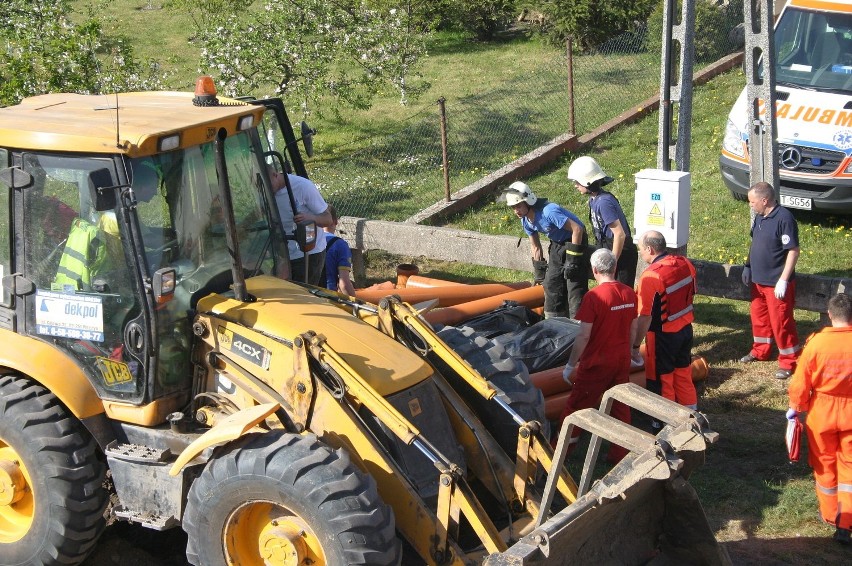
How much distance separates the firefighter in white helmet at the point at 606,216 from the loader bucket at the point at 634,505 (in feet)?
13.0

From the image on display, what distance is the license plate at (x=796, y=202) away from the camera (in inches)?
465

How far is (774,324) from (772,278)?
1.31 feet

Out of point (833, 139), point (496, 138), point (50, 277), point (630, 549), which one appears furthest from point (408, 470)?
point (496, 138)

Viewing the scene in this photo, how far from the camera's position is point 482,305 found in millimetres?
9273

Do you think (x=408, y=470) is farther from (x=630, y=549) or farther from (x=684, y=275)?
(x=684, y=275)

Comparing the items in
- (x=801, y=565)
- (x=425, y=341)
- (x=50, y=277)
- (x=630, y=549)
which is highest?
(x=50, y=277)

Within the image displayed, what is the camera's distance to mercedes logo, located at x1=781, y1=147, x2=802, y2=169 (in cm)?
1194

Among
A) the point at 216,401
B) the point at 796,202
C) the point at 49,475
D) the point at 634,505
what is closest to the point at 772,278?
the point at 796,202

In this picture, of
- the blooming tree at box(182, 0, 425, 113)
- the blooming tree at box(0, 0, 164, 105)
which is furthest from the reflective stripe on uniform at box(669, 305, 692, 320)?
the blooming tree at box(182, 0, 425, 113)

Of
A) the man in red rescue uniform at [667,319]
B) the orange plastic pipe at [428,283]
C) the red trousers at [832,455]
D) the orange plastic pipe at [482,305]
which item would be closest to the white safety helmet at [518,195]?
the orange plastic pipe at [482,305]

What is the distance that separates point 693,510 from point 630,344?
2.26 m

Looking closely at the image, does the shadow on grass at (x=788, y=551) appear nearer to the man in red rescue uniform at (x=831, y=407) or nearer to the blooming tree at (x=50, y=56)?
the man in red rescue uniform at (x=831, y=407)

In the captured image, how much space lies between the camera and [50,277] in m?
5.81

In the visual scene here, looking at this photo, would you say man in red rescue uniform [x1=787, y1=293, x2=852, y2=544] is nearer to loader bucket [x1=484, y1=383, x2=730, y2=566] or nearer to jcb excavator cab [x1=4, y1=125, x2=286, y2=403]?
loader bucket [x1=484, y1=383, x2=730, y2=566]
